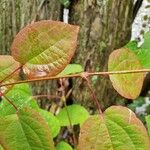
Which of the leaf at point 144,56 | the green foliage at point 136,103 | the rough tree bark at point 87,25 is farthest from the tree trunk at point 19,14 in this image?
the green foliage at point 136,103

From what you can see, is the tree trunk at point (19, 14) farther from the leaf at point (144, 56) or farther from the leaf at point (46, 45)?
the leaf at point (46, 45)

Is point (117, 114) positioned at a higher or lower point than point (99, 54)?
higher

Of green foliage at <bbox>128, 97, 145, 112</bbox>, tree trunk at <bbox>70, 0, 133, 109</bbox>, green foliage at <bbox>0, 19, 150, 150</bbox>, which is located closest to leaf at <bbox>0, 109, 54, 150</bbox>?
green foliage at <bbox>0, 19, 150, 150</bbox>

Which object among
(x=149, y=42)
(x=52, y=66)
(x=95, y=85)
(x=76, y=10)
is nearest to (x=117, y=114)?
(x=52, y=66)

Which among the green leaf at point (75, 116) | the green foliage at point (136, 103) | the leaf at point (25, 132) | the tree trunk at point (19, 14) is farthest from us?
the green foliage at point (136, 103)

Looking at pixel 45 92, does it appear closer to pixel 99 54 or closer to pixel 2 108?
pixel 99 54

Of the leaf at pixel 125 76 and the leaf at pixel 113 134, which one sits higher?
the leaf at pixel 125 76
